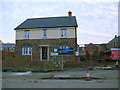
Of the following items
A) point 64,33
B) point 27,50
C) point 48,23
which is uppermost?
point 48,23

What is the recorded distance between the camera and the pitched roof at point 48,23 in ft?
79.3

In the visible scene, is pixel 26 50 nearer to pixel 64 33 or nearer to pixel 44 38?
pixel 44 38

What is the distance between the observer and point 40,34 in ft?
80.6

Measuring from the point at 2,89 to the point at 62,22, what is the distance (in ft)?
61.9

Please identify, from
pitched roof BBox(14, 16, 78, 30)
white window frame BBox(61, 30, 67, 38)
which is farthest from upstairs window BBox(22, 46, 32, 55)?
white window frame BBox(61, 30, 67, 38)

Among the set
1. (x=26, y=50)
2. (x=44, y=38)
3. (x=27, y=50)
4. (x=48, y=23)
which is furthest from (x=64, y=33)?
(x=26, y=50)

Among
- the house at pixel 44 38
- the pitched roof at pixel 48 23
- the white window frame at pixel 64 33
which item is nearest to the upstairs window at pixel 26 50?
the house at pixel 44 38

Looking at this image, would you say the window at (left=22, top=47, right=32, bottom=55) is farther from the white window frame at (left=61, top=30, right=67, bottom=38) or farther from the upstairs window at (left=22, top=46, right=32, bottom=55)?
the white window frame at (left=61, top=30, right=67, bottom=38)

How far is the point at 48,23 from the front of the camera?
25.6 meters

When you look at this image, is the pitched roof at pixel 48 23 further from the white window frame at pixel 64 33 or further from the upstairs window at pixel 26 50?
the upstairs window at pixel 26 50

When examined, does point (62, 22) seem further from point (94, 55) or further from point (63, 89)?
point (63, 89)

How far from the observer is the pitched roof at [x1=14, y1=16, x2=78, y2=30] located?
24.2 m

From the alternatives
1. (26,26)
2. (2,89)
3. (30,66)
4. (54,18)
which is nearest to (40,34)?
(26,26)

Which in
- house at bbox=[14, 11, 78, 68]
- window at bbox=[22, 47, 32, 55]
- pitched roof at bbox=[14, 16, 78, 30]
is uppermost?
pitched roof at bbox=[14, 16, 78, 30]
